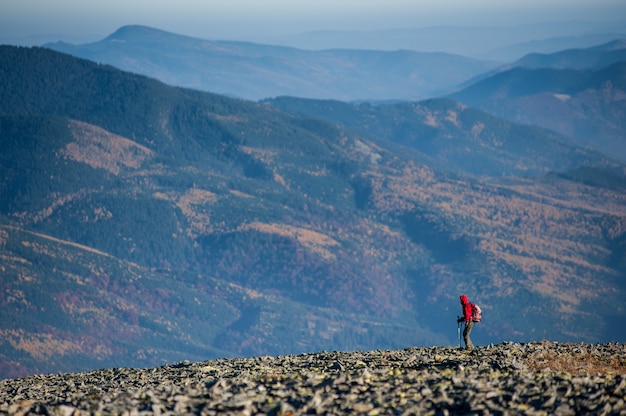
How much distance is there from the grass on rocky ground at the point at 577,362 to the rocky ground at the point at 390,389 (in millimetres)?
54

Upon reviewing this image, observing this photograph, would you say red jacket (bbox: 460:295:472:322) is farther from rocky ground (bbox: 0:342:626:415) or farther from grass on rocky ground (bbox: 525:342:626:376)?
grass on rocky ground (bbox: 525:342:626:376)

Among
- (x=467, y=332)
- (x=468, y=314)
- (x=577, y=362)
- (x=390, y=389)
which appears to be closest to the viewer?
(x=390, y=389)

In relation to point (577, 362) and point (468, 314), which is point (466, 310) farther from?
point (577, 362)

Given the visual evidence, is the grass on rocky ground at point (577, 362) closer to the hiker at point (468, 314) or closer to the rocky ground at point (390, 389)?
the rocky ground at point (390, 389)

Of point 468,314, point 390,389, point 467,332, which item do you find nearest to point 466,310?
point 468,314

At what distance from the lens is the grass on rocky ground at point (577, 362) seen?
46938 mm

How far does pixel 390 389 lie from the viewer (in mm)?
42188

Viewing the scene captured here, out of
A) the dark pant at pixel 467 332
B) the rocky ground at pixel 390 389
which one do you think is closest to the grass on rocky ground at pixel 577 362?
the rocky ground at pixel 390 389

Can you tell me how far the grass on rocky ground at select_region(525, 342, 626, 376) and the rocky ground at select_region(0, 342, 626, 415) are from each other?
5cm

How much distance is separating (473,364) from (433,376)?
5.28 meters

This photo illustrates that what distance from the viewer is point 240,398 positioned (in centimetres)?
4009

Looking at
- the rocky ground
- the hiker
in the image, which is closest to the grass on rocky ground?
the rocky ground

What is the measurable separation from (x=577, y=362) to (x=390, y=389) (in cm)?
1333

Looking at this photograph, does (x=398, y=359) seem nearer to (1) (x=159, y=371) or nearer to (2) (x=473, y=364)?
(2) (x=473, y=364)
